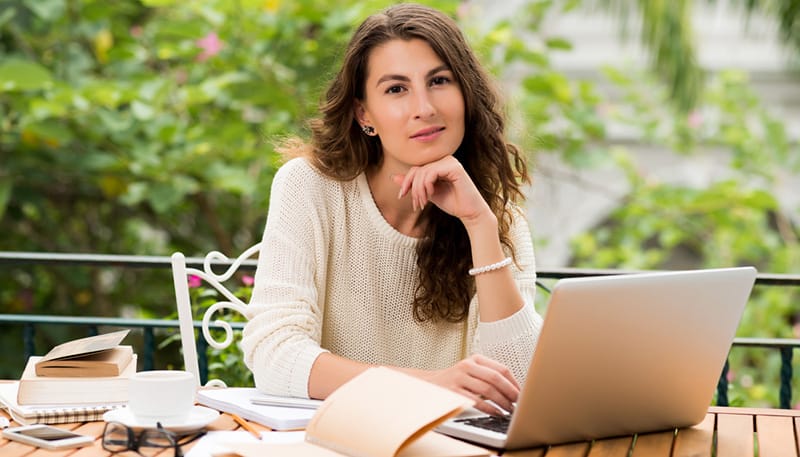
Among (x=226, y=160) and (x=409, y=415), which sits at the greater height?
(x=226, y=160)

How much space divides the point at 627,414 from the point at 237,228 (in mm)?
3453

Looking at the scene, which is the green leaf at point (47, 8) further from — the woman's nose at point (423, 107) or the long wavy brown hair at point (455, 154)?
the woman's nose at point (423, 107)

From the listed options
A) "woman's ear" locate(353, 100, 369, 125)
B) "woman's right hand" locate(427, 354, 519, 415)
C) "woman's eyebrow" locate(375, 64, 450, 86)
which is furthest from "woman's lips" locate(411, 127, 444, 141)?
"woman's right hand" locate(427, 354, 519, 415)

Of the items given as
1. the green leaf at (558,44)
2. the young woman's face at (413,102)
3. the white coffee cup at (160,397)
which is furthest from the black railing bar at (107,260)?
the green leaf at (558,44)

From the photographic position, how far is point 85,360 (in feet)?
6.18

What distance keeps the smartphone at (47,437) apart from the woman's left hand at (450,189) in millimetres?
807

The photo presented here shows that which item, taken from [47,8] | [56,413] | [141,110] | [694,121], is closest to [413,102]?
[56,413]

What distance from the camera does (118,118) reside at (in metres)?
4.14

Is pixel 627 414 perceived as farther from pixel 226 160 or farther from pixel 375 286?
pixel 226 160

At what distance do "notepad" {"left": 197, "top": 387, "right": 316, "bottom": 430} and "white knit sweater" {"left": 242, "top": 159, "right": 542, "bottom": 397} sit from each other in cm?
28

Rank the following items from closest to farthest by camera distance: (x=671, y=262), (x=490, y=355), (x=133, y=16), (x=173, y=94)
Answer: (x=490, y=355)
(x=173, y=94)
(x=133, y=16)
(x=671, y=262)

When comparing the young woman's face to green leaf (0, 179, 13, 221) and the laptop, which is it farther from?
green leaf (0, 179, 13, 221)

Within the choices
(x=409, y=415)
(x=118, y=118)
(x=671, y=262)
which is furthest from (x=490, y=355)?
(x=671, y=262)

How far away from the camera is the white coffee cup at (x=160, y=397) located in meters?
1.65
